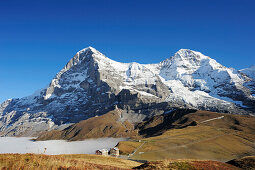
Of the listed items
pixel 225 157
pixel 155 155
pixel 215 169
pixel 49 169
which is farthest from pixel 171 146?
pixel 49 169

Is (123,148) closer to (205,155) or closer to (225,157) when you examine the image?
(205,155)

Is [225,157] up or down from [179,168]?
down

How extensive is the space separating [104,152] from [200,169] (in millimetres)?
102235

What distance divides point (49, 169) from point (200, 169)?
18.2m

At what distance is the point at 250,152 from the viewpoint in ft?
430

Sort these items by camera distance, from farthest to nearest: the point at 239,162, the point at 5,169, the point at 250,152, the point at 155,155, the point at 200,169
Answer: the point at 250,152, the point at 155,155, the point at 239,162, the point at 200,169, the point at 5,169

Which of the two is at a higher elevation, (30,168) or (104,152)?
(30,168)

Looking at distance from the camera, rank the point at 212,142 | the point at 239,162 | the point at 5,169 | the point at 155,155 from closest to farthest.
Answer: the point at 5,169
the point at 239,162
the point at 155,155
the point at 212,142

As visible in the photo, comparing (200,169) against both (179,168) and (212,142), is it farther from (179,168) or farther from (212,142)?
(212,142)

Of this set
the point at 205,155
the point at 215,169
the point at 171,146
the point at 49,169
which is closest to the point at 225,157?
the point at 205,155

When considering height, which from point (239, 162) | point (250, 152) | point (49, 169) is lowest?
point (250, 152)

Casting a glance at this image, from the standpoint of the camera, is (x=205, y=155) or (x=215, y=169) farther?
(x=205, y=155)

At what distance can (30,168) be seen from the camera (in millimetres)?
11711

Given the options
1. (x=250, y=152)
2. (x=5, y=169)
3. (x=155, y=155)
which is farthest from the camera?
(x=250, y=152)
